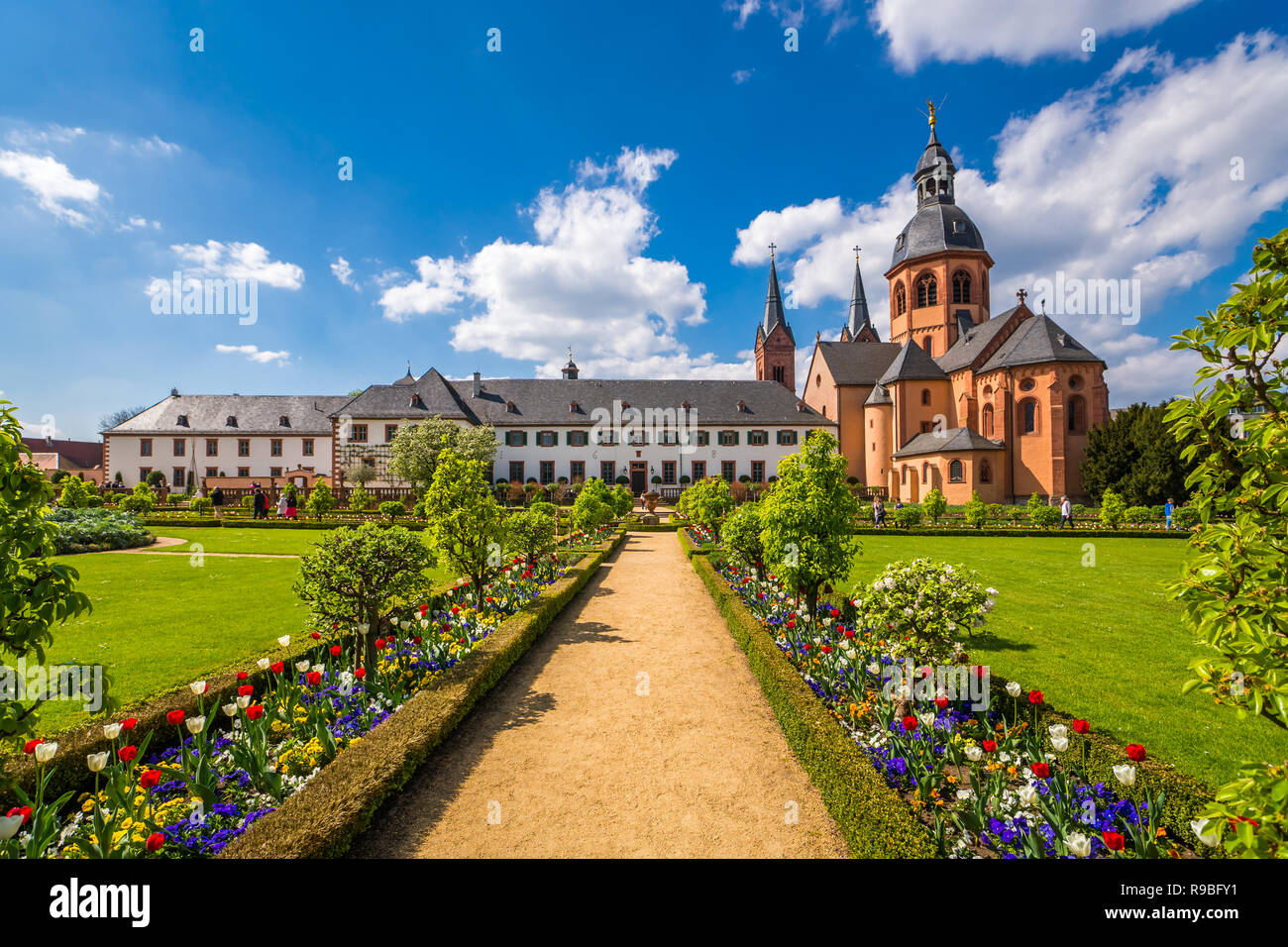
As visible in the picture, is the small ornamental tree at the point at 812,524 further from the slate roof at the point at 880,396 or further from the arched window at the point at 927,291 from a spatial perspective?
the arched window at the point at 927,291

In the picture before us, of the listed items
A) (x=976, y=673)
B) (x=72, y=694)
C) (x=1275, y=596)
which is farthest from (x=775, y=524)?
(x=72, y=694)

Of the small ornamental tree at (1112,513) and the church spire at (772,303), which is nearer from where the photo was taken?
the small ornamental tree at (1112,513)

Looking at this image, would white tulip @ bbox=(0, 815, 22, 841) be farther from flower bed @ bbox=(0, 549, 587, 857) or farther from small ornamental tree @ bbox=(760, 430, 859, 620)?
small ornamental tree @ bbox=(760, 430, 859, 620)

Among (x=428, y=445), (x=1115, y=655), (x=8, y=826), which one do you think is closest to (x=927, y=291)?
(x=428, y=445)

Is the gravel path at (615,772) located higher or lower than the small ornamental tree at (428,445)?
lower

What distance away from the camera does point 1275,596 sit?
2225 millimetres

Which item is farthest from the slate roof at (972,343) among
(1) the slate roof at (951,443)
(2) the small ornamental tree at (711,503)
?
(2) the small ornamental tree at (711,503)

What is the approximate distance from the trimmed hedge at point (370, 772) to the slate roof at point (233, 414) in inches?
1968

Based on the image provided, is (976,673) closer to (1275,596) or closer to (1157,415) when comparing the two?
(1275,596)

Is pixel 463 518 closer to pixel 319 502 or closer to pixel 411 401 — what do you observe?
pixel 319 502

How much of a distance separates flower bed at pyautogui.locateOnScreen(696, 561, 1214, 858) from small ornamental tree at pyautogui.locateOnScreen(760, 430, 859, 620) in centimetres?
108

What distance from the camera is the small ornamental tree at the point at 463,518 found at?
28.7 ft

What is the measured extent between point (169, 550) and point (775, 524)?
61.3 ft
